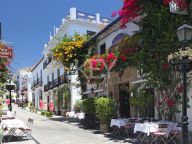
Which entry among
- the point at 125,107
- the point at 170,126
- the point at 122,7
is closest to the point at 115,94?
the point at 125,107

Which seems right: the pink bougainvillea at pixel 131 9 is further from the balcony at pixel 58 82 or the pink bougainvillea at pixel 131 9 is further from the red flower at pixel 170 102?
the balcony at pixel 58 82

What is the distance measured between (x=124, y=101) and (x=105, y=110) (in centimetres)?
578

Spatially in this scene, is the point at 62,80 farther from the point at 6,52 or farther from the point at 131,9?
the point at 6,52

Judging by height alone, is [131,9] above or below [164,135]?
above

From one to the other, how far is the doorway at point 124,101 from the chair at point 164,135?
969cm

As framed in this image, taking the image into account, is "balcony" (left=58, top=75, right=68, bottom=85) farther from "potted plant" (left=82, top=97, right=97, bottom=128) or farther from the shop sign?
the shop sign

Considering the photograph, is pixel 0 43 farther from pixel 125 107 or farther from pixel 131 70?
pixel 125 107

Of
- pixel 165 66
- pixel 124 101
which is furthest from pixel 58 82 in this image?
pixel 165 66

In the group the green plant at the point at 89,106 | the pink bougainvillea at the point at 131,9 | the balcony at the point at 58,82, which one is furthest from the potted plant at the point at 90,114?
the balcony at the point at 58,82

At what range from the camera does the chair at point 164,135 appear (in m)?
13.2

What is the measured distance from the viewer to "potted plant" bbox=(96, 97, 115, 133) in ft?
60.8

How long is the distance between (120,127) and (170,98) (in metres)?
2.59

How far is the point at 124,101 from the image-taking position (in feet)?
79.5

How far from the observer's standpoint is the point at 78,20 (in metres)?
37.2
